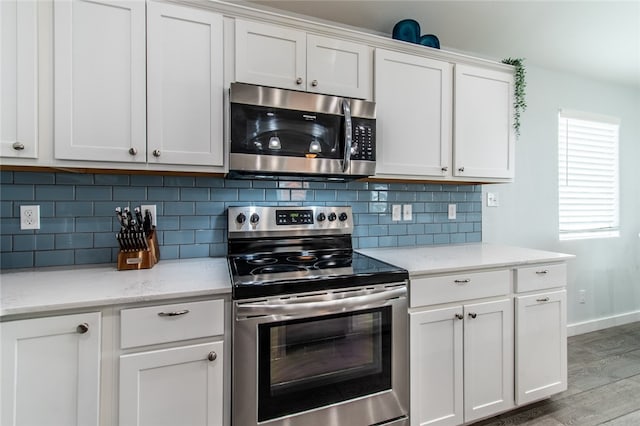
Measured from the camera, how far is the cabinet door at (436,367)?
1589 millimetres

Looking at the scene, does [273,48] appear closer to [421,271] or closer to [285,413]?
[421,271]

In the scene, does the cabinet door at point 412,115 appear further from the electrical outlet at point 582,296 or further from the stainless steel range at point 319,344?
the electrical outlet at point 582,296

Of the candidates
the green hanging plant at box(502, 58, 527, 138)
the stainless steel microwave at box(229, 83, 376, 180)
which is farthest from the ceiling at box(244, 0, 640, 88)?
the stainless steel microwave at box(229, 83, 376, 180)

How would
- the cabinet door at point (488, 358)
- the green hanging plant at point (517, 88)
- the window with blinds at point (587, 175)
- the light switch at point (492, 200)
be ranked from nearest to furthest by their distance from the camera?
the cabinet door at point (488, 358)
the green hanging plant at point (517, 88)
the light switch at point (492, 200)
the window with blinds at point (587, 175)


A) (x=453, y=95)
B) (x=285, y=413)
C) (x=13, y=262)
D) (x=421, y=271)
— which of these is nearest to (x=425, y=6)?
(x=453, y=95)

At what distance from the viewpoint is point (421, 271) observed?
1590 millimetres

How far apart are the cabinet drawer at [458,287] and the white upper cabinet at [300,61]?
1137 mm

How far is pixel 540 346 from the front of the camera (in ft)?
6.22

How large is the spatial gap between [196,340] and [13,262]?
1.08 meters

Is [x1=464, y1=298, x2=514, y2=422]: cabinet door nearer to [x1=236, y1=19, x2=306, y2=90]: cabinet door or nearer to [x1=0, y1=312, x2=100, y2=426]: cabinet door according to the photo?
[x1=236, y1=19, x2=306, y2=90]: cabinet door

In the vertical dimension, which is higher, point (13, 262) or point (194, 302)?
point (13, 262)

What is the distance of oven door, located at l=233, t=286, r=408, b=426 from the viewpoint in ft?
4.22

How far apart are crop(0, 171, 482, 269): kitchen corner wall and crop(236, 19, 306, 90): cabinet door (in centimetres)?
61

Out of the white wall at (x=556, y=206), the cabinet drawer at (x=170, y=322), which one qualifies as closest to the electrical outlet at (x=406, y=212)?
the white wall at (x=556, y=206)
